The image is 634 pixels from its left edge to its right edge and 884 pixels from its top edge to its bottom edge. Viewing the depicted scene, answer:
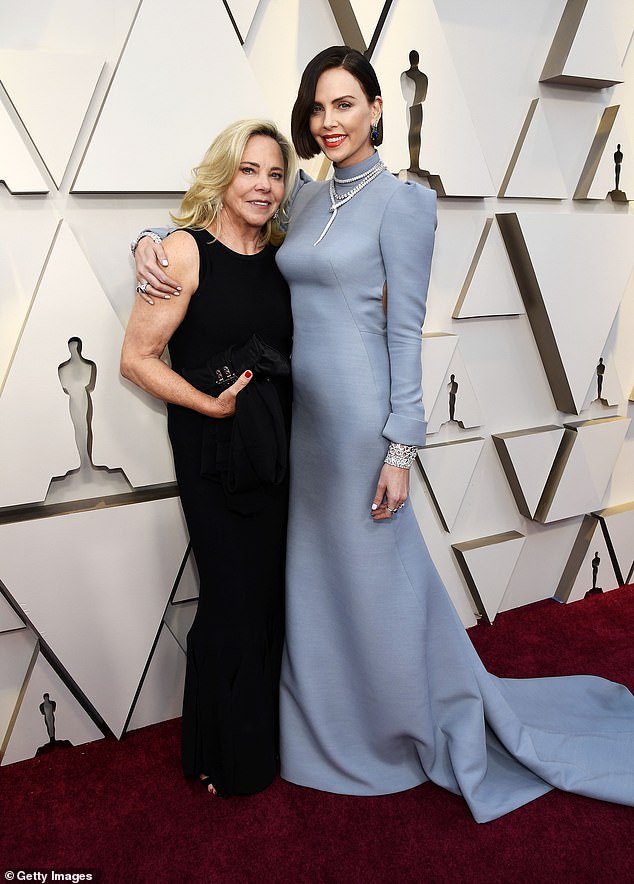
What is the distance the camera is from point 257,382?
1.80 m

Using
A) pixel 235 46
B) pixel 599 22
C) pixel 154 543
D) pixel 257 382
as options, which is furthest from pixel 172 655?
pixel 599 22

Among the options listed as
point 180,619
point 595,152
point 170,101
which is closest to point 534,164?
point 595,152

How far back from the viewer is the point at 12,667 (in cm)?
212

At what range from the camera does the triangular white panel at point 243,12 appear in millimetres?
2025

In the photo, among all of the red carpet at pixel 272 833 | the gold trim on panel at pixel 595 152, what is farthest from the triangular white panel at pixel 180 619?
the gold trim on panel at pixel 595 152

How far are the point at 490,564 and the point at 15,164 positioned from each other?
1.94 meters

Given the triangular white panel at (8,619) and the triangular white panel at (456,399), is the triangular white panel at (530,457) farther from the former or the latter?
the triangular white panel at (8,619)

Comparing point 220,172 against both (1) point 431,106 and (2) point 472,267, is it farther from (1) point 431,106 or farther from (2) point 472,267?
(2) point 472,267

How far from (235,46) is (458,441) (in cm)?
139

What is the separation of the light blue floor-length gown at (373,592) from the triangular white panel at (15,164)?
24.9 inches

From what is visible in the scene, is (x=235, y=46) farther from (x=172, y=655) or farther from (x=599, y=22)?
(x=172, y=655)

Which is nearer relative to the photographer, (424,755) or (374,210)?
(374,210)

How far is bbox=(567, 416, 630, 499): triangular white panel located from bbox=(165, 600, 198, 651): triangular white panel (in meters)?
1.51

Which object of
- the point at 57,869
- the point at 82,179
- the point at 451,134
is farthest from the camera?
the point at 451,134
